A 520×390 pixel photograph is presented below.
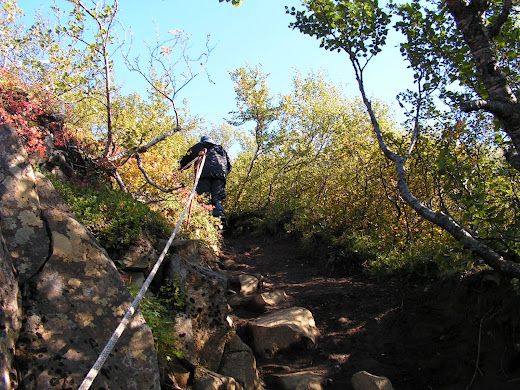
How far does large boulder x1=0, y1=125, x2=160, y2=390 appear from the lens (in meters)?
2.69

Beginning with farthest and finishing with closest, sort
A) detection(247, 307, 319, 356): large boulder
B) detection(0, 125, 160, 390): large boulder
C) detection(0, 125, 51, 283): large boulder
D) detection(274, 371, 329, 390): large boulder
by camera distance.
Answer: detection(247, 307, 319, 356): large boulder
detection(274, 371, 329, 390): large boulder
detection(0, 125, 51, 283): large boulder
detection(0, 125, 160, 390): large boulder

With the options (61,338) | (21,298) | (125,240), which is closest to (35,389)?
(61,338)

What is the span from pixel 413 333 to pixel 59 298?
175 inches

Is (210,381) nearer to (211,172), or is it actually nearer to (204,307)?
(204,307)

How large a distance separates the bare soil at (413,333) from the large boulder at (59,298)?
2.39 metres

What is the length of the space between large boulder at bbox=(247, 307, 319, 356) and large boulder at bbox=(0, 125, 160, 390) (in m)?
2.51

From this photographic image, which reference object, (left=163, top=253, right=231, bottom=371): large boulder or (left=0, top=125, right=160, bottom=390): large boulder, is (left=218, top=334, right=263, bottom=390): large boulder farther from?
(left=0, top=125, right=160, bottom=390): large boulder

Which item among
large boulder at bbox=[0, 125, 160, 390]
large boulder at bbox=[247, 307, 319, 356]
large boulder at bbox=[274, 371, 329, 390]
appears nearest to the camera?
large boulder at bbox=[0, 125, 160, 390]

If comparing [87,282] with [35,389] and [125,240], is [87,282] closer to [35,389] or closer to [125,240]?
[35,389]

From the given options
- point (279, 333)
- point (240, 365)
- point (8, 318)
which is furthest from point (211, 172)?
point (8, 318)

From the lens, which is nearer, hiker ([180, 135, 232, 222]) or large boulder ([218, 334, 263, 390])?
large boulder ([218, 334, 263, 390])

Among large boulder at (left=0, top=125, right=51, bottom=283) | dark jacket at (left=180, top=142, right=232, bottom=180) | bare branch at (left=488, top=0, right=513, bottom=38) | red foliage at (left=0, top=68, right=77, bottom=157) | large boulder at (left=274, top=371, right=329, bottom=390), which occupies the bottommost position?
large boulder at (left=274, top=371, right=329, bottom=390)

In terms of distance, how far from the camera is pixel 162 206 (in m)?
8.47

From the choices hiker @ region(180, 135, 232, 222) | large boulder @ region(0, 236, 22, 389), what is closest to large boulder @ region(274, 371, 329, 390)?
large boulder @ region(0, 236, 22, 389)
